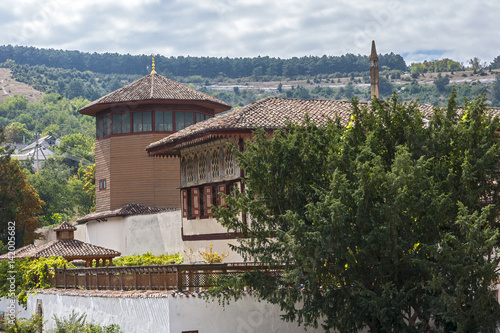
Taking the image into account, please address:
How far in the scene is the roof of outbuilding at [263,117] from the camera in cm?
2503

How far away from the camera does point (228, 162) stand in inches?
1030

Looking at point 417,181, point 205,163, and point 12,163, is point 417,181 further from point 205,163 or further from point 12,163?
point 12,163

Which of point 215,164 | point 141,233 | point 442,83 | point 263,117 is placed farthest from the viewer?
point 442,83

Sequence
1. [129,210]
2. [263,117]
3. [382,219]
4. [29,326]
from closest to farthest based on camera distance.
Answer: [382,219] → [263,117] → [29,326] → [129,210]

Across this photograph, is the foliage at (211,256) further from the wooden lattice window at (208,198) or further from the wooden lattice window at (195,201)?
the wooden lattice window at (195,201)

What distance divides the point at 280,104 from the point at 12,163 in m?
22.8

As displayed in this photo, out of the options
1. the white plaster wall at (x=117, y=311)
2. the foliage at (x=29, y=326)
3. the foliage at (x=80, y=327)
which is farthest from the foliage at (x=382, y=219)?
the foliage at (x=29, y=326)

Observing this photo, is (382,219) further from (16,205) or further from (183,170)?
(16,205)

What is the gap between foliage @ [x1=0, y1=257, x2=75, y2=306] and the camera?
27.7 m

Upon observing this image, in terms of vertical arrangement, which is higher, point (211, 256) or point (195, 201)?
point (195, 201)

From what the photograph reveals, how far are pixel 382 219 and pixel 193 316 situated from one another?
5.24m

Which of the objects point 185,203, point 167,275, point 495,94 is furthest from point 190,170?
point 495,94

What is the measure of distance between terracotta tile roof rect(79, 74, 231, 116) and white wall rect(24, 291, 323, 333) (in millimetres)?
16496

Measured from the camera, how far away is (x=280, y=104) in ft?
91.8
